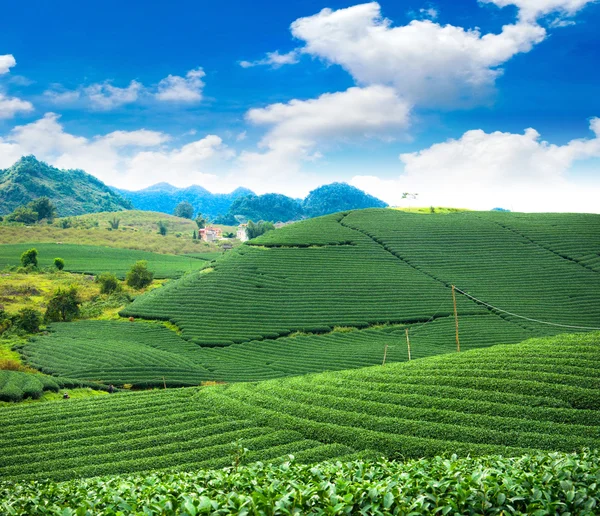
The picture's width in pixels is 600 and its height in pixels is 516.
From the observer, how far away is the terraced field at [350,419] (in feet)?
44.0

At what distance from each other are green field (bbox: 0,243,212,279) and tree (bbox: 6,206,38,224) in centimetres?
3435

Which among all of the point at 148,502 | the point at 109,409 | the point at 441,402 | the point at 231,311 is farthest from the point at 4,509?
the point at 231,311

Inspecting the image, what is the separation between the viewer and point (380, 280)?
49781 millimetres

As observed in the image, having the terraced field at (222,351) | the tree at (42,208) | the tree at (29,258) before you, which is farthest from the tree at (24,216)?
the terraced field at (222,351)

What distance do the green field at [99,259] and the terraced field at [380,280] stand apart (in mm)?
19683

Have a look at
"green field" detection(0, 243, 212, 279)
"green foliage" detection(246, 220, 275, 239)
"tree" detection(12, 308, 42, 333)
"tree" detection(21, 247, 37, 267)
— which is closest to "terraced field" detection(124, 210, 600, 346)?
"tree" detection(12, 308, 42, 333)

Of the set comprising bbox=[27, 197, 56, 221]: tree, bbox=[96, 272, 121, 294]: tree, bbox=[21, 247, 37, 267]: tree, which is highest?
bbox=[27, 197, 56, 221]: tree

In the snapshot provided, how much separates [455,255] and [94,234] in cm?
7762

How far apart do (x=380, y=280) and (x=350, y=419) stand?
35433 millimetres

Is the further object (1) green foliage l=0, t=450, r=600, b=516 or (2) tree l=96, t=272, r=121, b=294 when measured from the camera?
(2) tree l=96, t=272, r=121, b=294

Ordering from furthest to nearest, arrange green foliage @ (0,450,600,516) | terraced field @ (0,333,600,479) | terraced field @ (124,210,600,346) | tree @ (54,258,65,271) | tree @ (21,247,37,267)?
tree @ (54,258,65,271), tree @ (21,247,37,267), terraced field @ (124,210,600,346), terraced field @ (0,333,600,479), green foliage @ (0,450,600,516)

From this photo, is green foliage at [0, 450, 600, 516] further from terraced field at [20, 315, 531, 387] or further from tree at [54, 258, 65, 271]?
tree at [54, 258, 65, 271]

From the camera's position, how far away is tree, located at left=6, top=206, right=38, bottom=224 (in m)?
118

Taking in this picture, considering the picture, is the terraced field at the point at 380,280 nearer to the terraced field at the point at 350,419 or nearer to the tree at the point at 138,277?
the tree at the point at 138,277
